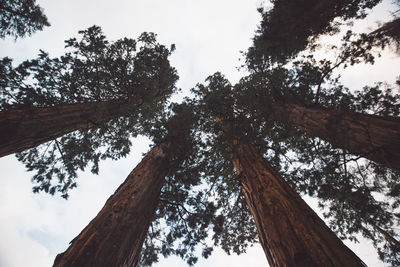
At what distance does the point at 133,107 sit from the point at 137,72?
118 cm

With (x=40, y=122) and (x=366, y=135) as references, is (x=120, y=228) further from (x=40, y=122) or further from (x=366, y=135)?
(x=366, y=135)

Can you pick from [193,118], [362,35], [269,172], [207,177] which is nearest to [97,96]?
[193,118]

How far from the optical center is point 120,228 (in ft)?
7.64

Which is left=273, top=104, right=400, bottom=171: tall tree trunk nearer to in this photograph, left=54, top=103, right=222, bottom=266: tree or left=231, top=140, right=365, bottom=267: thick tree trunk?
left=231, top=140, right=365, bottom=267: thick tree trunk

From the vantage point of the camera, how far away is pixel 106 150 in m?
6.39

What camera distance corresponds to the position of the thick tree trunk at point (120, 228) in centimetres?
186

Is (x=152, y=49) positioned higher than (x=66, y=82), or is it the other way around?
(x=152, y=49)

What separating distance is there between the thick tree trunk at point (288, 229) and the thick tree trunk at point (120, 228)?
71.3 inches

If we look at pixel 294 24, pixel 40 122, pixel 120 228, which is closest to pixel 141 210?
pixel 120 228

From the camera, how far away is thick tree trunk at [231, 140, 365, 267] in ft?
5.61

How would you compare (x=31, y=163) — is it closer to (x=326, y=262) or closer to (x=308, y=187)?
(x=326, y=262)

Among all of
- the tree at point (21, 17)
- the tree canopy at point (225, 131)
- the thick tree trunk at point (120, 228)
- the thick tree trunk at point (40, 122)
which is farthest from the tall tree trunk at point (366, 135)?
the tree at point (21, 17)

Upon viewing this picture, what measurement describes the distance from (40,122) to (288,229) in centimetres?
511

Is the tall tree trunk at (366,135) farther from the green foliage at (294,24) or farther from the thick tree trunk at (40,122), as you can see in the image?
the thick tree trunk at (40,122)
